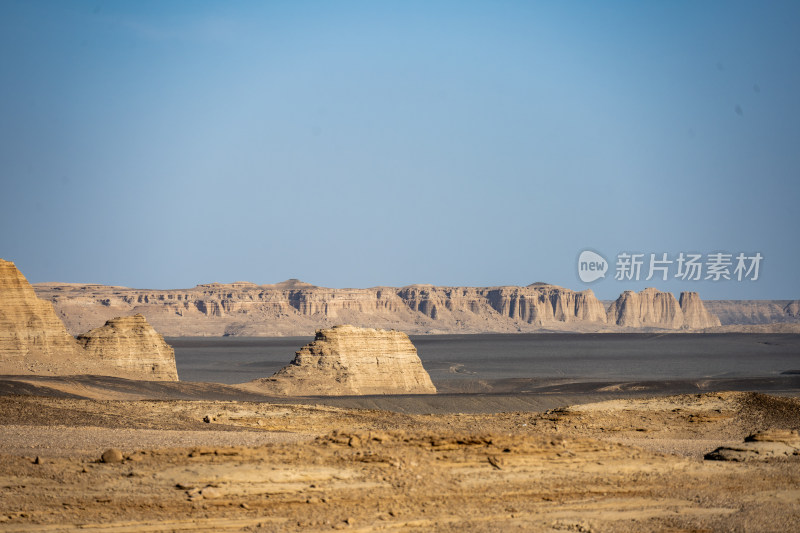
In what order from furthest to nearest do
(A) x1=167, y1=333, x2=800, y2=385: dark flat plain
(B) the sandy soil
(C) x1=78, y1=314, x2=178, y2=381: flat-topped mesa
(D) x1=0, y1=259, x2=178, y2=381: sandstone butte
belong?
1. (A) x1=167, y1=333, x2=800, y2=385: dark flat plain
2. (C) x1=78, y1=314, x2=178, y2=381: flat-topped mesa
3. (D) x1=0, y1=259, x2=178, y2=381: sandstone butte
4. (B) the sandy soil

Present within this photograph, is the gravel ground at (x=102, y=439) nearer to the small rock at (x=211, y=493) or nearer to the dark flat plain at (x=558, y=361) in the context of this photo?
the small rock at (x=211, y=493)

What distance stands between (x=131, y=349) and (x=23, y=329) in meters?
6.65

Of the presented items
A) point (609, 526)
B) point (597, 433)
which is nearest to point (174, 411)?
point (597, 433)

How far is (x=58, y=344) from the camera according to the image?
5234 centimetres

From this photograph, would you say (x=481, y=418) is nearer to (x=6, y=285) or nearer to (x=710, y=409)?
(x=710, y=409)

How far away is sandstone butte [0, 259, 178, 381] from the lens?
50.2 meters

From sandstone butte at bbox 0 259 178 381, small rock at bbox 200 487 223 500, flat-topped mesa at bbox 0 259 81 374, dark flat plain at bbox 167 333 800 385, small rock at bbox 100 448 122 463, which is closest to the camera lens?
small rock at bbox 200 487 223 500

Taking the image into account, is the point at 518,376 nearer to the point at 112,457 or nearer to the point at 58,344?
the point at 58,344

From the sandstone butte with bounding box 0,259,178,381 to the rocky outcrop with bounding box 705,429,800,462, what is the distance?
3827cm

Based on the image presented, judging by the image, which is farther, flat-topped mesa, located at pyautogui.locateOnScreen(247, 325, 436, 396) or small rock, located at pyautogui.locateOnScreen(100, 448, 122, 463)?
flat-topped mesa, located at pyautogui.locateOnScreen(247, 325, 436, 396)

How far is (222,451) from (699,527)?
815 centimetres

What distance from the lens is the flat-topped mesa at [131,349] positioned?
54.5 m

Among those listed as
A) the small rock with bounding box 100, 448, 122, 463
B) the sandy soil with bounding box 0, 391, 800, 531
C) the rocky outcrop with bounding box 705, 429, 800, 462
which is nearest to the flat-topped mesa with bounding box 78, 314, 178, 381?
the sandy soil with bounding box 0, 391, 800, 531

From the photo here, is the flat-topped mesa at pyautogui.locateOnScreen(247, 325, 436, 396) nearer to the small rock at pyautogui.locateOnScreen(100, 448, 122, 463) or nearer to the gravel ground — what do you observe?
the gravel ground
